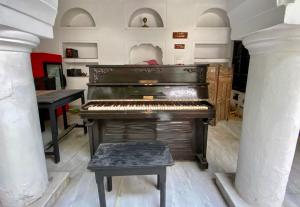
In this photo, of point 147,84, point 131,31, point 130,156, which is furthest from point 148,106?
point 131,31

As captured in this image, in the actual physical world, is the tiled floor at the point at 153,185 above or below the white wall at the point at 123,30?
below

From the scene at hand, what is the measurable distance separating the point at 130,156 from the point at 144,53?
366 cm

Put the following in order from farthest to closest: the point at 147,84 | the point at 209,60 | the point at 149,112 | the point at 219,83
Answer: the point at 209,60, the point at 219,83, the point at 147,84, the point at 149,112

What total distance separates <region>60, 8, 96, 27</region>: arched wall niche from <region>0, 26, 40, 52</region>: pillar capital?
3.42 meters

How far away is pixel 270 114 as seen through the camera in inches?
49.6

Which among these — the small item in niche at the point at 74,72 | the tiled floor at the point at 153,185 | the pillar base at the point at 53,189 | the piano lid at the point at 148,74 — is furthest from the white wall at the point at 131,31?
the pillar base at the point at 53,189

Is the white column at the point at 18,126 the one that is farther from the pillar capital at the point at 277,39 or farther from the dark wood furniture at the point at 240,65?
the dark wood furniture at the point at 240,65

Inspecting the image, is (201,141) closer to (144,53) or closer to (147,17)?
(144,53)

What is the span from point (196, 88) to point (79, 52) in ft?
11.8

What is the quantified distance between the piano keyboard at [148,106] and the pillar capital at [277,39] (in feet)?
2.84

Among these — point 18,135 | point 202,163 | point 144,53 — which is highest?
point 144,53

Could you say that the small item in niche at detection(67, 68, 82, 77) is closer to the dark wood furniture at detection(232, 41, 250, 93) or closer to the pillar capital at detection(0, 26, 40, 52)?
the pillar capital at detection(0, 26, 40, 52)

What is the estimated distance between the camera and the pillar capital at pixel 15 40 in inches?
44.9

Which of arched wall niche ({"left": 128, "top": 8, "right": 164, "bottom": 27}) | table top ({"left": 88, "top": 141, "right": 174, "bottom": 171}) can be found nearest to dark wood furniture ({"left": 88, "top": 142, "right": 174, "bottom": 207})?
table top ({"left": 88, "top": 141, "right": 174, "bottom": 171})
